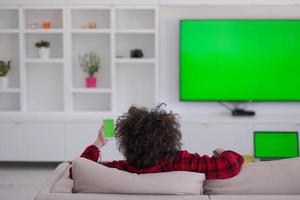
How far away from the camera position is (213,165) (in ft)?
6.99

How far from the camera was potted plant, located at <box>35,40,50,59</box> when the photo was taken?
232 inches

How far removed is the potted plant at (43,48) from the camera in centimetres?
588

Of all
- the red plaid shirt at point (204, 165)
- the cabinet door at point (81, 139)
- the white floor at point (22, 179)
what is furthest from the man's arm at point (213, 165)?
the cabinet door at point (81, 139)

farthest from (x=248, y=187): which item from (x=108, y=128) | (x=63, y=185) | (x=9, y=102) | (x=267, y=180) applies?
(x=9, y=102)

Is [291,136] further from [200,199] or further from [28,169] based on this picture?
[28,169]

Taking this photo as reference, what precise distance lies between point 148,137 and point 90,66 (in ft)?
12.8

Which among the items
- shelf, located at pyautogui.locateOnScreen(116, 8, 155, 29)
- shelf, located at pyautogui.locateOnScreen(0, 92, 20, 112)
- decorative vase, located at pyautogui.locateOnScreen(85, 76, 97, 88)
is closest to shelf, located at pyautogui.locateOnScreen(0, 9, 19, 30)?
shelf, located at pyautogui.locateOnScreen(0, 92, 20, 112)


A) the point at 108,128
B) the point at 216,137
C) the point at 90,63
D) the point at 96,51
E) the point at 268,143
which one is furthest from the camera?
the point at 96,51

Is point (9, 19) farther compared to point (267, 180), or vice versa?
point (9, 19)

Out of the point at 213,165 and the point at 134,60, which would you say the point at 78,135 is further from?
the point at 213,165

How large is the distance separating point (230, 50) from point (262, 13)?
57 centimetres

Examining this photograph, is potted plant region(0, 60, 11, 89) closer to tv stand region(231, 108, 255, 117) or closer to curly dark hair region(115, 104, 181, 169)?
tv stand region(231, 108, 255, 117)

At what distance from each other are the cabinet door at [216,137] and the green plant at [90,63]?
1.21 metres

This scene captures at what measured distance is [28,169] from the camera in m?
5.74
